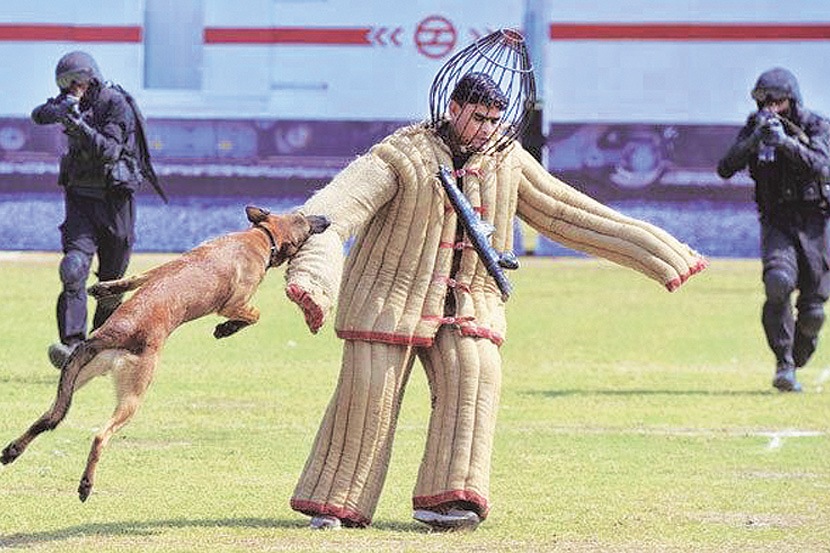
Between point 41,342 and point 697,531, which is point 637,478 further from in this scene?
point 41,342

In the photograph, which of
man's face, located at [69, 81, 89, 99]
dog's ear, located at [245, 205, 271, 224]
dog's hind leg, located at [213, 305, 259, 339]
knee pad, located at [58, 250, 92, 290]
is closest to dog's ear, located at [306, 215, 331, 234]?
dog's ear, located at [245, 205, 271, 224]

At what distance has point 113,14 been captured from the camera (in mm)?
26922

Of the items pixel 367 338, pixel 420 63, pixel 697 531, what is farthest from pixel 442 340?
pixel 420 63

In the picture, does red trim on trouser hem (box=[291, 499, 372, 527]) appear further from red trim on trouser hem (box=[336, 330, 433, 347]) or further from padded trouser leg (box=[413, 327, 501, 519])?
red trim on trouser hem (box=[336, 330, 433, 347])

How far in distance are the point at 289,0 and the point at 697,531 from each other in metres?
18.4

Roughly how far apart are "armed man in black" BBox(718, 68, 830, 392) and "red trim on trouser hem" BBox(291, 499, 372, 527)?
5958mm

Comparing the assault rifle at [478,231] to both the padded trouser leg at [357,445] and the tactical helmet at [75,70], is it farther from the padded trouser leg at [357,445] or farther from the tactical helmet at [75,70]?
the tactical helmet at [75,70]

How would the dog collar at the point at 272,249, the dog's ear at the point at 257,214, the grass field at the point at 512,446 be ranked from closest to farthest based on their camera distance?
the dog collar at the point at 272,249
the dog's ear at the point at 257,214
the grass field at the point at 512,446

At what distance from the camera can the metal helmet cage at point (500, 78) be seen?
8.50 m

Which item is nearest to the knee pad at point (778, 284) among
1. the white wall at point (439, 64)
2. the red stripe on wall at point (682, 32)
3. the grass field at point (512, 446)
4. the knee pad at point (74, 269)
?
the grass field at point (512, 446)

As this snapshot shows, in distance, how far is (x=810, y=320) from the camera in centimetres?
1451

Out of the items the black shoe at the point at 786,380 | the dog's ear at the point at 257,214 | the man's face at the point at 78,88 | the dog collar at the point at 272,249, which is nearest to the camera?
the dog collar at the point at 272,249

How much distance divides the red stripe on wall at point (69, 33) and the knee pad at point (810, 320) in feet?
45.6

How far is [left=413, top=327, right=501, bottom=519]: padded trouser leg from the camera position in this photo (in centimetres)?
852
